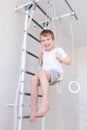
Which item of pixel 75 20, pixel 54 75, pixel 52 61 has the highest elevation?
pixel 75 20

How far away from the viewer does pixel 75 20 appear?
352cm

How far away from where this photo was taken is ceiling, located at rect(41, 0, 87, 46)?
296 cm

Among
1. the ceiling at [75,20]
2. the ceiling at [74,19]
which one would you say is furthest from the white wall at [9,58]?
the ceiling at [75,20]

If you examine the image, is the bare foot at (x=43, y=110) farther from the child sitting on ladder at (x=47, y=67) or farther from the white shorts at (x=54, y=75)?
the white shorts at (x=54, y=75)

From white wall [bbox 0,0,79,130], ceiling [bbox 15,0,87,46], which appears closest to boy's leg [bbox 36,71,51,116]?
white wall [bbox 0,0,79,130]

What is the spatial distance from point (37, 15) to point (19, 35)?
2.12 ft
